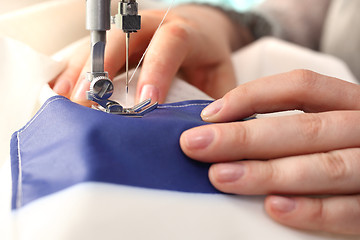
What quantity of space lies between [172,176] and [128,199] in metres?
0.06

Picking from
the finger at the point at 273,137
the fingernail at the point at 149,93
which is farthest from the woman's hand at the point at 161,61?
the finger at the point at 273,137

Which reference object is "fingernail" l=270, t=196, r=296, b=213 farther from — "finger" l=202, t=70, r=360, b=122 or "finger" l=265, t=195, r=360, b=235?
"finger" l=202, t=70, r=360, b=122

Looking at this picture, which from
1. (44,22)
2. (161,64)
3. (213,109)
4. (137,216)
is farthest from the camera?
(44,22)

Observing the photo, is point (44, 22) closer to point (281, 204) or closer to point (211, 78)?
point (211, 78)

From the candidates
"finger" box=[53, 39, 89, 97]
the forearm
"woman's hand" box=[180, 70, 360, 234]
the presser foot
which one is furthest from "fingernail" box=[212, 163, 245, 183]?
the forearm

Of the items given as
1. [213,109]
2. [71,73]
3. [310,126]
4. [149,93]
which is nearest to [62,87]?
[71,73]

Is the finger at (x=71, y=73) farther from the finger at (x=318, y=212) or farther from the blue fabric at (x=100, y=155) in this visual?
the finger at (x=318, y=212)

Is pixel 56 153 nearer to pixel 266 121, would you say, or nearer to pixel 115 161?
pixel 115 161

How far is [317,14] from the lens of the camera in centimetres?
166

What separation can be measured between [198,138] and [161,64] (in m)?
0.21

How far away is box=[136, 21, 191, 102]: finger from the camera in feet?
1.82

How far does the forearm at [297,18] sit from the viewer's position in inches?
60.6

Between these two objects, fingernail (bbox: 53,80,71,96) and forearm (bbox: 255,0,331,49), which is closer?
fingernail (bbox: 53,80,71,96)

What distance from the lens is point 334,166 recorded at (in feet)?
1.43
